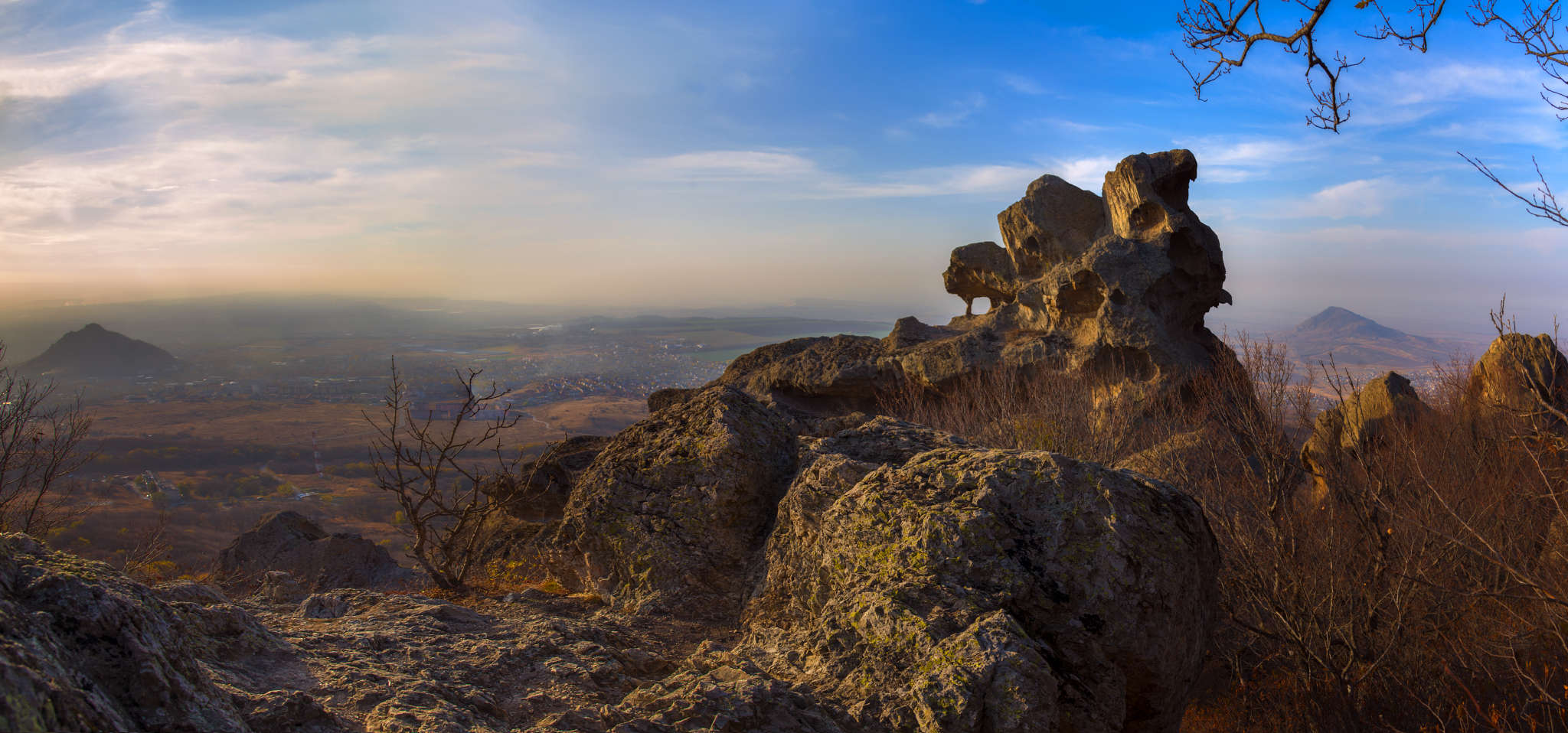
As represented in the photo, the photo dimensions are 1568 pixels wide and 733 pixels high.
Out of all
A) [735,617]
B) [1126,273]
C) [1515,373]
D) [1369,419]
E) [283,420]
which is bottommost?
[283,420]

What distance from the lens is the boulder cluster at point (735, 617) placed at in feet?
8.81

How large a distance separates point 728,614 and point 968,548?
7.80 feet

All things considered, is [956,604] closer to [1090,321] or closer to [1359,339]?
[1090,321]

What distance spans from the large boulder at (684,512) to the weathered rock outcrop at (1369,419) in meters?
14.7

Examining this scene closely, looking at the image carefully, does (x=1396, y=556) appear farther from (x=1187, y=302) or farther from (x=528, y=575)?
(x=1187, y=302)

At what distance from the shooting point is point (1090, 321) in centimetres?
2372

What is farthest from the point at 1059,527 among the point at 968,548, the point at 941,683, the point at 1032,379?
the point at 1032,379

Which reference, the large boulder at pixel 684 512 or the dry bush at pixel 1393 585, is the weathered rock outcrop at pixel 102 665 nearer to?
the large boulder at pixel 684 512

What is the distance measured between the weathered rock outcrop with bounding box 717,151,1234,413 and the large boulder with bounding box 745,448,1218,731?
17.0m

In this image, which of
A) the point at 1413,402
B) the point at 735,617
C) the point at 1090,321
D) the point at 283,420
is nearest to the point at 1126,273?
the point at 1090,321

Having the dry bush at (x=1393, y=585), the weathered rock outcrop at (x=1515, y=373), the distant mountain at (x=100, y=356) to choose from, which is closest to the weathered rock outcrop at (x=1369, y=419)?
the dry bush at (x=1393, y=585)

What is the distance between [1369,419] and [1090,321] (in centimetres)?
805

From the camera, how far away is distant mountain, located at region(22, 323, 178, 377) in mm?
86250

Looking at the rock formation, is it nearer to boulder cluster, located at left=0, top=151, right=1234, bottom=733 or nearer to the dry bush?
boulder cluster, located at left=0, top=151, right=1234, bottom=733
